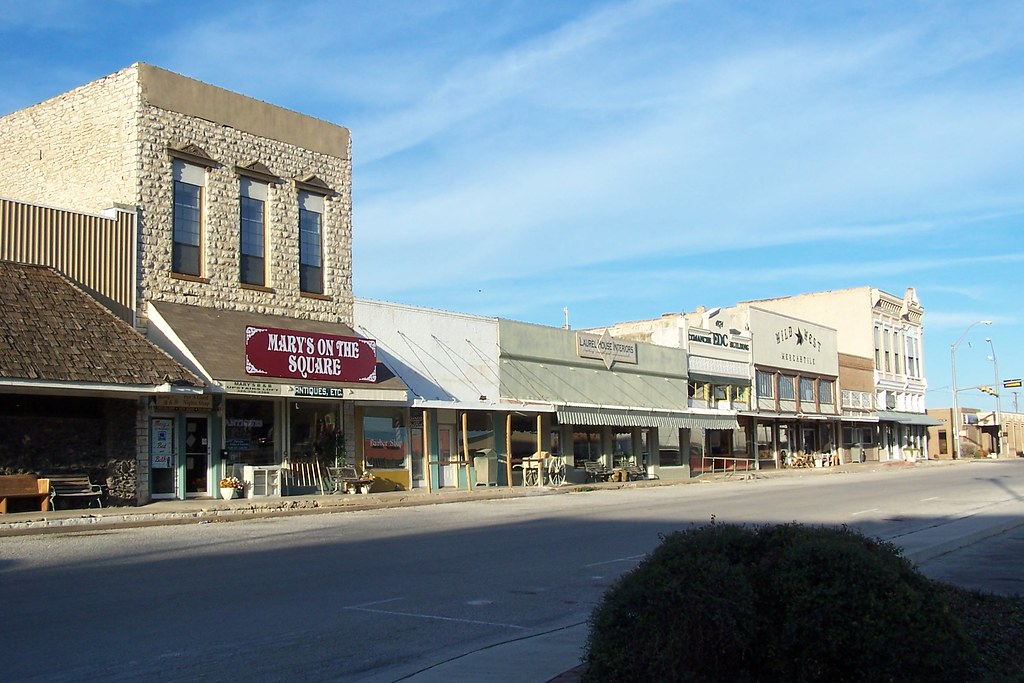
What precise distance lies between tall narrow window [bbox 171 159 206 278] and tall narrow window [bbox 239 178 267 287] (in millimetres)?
1213

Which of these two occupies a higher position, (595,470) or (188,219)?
(188,219)

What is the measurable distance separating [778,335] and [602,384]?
1758cm

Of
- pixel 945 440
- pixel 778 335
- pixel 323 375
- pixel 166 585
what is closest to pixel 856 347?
pixel 778 335

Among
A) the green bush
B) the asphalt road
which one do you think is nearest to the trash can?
the asphalt road

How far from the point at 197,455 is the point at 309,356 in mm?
3472

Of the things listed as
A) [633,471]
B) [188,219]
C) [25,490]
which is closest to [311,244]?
[188,219]

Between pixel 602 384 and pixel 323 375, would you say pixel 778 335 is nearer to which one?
pixel 602 384

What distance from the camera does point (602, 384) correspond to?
3816 cm

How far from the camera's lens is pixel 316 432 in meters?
26.6

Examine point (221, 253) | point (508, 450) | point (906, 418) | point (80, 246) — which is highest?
point (221, 253)

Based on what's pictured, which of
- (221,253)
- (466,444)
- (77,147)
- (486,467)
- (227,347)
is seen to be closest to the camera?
(227,347)

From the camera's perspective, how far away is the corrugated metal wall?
21422mm

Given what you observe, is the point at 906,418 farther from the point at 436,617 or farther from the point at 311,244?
the point at 436,617

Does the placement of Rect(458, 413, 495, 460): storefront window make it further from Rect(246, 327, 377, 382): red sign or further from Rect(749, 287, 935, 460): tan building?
Rect(749, 287, 935, 460): tan building
